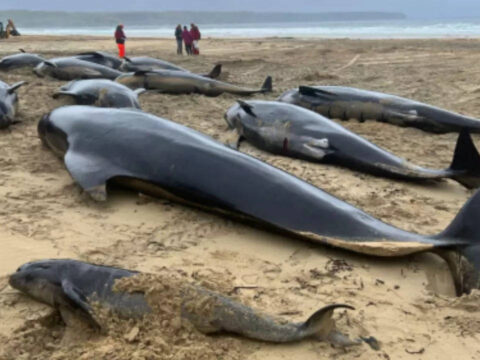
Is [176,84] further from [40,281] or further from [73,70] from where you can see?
[40,281]

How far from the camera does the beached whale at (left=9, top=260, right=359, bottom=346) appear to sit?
3100mm

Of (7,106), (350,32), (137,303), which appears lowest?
(137,303)

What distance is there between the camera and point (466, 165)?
5.77 meters

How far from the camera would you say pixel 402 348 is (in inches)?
123

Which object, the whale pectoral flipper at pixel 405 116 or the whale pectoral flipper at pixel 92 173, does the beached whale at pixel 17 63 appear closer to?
the whale pectoral flipper at pixel 405 116

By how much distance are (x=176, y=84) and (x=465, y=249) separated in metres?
8.91

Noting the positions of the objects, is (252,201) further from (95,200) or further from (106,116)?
(106,116)

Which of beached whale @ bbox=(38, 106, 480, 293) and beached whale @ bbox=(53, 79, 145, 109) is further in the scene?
beached whale @ bbox=(53, 79, 145, 109)

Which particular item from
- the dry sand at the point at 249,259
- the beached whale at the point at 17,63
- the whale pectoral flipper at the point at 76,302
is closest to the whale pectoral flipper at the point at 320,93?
the dry sand at the point at 249,259

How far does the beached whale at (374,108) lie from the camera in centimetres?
888

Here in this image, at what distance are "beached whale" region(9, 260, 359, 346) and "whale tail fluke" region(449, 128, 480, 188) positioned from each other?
3.34m

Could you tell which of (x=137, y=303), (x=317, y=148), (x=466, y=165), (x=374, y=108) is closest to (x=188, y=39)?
(x=374, y=108)

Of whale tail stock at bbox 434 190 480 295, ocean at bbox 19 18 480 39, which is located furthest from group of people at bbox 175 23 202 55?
ocean at bbox 19 18 480 39

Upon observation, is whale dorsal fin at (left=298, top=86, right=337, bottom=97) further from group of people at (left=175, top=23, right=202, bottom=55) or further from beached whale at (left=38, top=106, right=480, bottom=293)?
group of people at (left=175, top=23, right=202, bottom=55)
